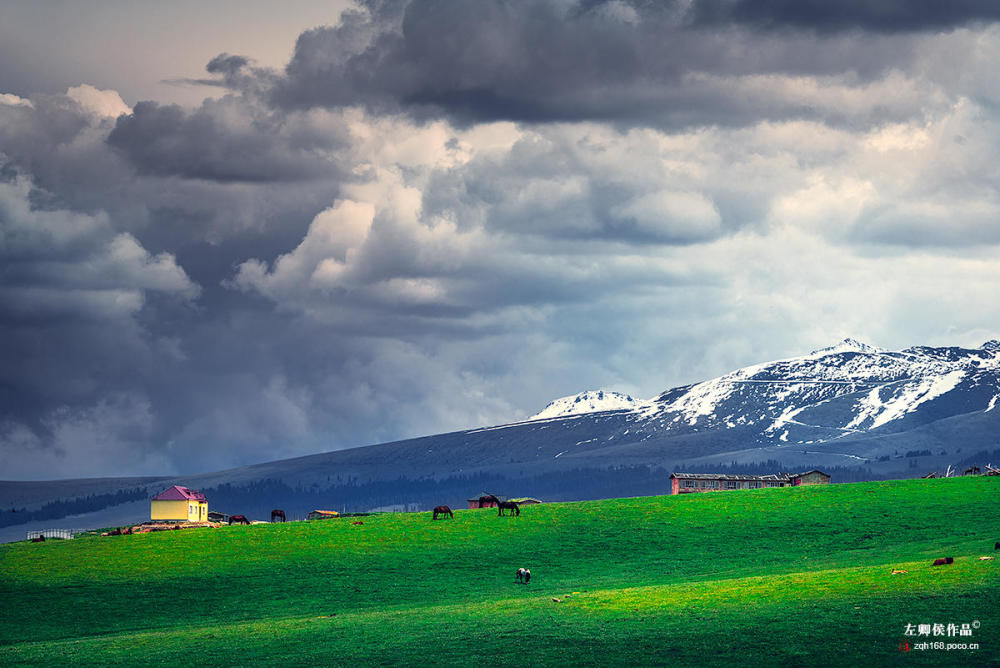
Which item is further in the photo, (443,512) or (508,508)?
(508,508)

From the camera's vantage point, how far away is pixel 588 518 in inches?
5271

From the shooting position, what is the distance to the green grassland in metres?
70.6

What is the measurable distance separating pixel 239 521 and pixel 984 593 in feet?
408

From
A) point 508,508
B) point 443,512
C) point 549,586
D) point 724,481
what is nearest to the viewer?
point 549,586

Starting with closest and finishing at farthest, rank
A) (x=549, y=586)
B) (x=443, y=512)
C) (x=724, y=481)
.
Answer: (x=549, y=586)
(x=443, y=512)
(x=724, y=481)

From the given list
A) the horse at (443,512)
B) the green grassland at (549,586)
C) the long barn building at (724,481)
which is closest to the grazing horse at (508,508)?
the green grassland at (549,586)

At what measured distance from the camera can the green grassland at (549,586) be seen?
70.6 metres

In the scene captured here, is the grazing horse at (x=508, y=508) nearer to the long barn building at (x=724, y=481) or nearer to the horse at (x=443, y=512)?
the horse at (x=443, y=512)

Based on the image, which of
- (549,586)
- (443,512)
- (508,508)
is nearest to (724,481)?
(508,508)

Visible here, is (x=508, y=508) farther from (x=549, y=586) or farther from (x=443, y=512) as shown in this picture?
(x=549, y=586)

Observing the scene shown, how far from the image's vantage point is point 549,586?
103 metres

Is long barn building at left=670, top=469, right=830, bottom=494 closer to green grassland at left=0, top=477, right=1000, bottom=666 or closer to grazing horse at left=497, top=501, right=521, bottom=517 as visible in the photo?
green grassland at left=0, top=477, right=1000, bottom=666

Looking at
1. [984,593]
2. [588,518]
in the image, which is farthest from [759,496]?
[984,593]

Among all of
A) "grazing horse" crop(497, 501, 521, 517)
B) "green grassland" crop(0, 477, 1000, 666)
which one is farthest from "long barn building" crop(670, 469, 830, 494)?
"grazing horse" crop(497, 501, 521, 517)
